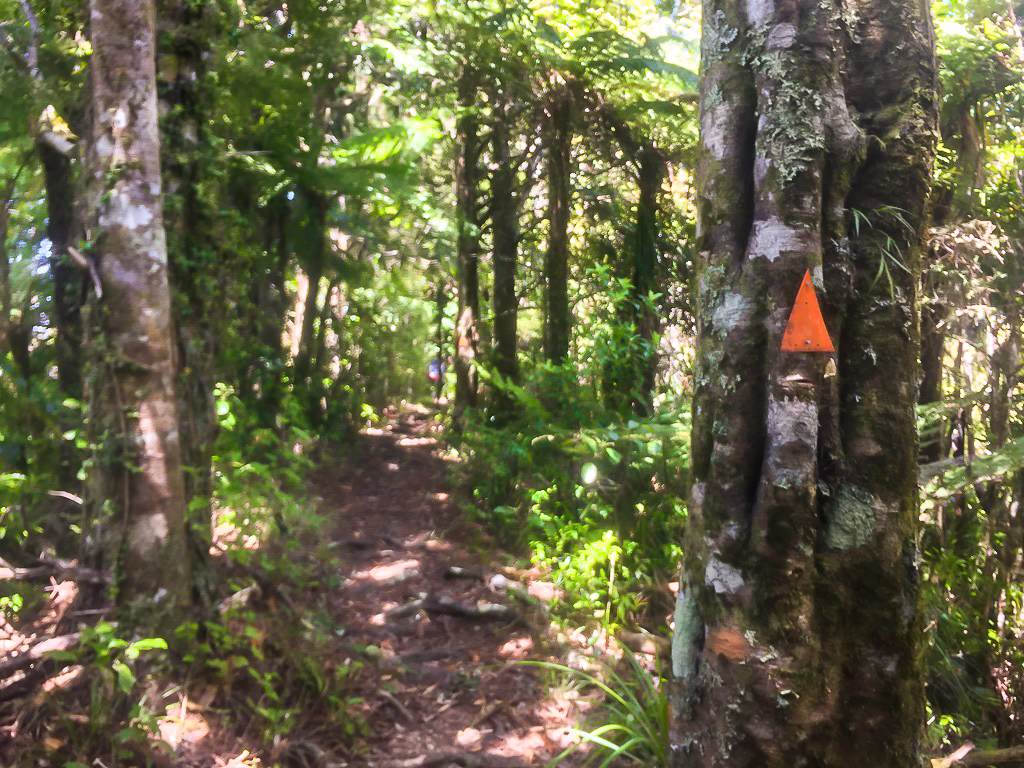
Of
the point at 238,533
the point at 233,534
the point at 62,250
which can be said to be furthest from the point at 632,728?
the point at 62,250

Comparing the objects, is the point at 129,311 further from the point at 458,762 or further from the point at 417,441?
the point at 417,441

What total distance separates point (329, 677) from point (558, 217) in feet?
22.0

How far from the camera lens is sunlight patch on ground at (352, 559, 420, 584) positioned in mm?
6570

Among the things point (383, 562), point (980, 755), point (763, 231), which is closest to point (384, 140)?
point (383, 562)

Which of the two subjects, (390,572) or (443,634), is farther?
(390,572)

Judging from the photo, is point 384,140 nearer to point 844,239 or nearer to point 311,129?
point 311,129

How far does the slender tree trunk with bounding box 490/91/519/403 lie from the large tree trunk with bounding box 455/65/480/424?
311mm

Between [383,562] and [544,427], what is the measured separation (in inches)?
79.2

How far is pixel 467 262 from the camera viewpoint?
35.6 feet

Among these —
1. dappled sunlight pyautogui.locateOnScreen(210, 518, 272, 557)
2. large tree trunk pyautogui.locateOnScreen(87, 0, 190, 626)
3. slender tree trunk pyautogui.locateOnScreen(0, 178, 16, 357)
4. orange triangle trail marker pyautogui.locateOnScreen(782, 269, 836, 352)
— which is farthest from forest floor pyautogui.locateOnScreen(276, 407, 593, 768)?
slender tree trunk pyautogui.locateOnScreen(0, 178, 16, 357)

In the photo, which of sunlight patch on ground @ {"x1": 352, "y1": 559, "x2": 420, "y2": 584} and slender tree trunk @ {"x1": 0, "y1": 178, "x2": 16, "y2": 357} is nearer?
slender tree trunk @ {"x1": 0, "y1": 178, "x2": 16, "y2": 357}

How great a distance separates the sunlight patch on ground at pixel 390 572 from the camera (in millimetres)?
6570

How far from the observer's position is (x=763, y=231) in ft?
8.01

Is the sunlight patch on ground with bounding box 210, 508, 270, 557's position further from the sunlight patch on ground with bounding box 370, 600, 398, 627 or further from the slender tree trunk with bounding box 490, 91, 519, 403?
the slender tree trunk with bounding box 490, 91, 519, 403
